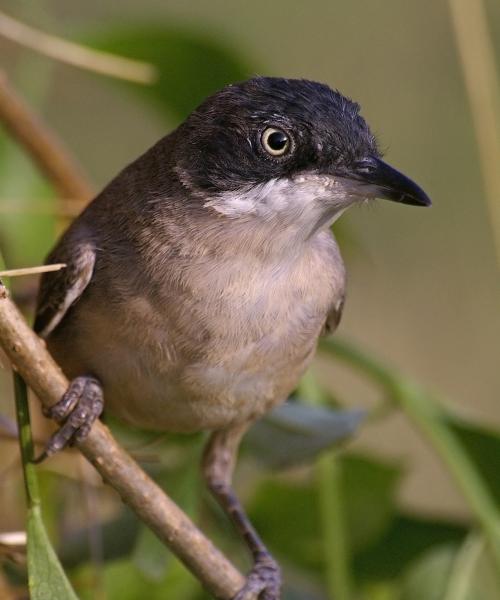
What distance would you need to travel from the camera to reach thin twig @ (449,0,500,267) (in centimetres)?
362

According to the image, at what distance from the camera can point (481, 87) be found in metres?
3.61

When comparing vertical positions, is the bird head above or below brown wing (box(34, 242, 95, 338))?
above

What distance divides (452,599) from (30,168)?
188cm

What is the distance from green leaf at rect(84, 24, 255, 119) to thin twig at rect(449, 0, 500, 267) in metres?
0.72

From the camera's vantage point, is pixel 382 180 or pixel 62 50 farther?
pixel 62 50

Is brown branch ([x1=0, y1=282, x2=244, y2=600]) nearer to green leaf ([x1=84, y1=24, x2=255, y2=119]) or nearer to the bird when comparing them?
the bird

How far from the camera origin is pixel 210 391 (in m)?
2.98

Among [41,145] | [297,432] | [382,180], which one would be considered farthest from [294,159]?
[41,145]

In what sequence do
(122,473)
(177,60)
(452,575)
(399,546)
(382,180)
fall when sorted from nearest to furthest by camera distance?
(122,473) → (382,180) → (452,575) → (399,546) → (177,60)

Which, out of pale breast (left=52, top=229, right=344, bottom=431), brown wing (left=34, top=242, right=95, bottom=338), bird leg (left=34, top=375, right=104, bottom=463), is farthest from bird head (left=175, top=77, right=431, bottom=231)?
bird leg (left=34, top=375, right=104, bottom=463)

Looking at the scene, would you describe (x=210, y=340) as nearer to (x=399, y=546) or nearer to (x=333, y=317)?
(x=333, y=317)

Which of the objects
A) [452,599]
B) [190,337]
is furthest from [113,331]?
[452,599]

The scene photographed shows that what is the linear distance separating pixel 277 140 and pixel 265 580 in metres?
1.15

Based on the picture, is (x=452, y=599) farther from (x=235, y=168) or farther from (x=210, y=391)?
(x=235, y=168)
